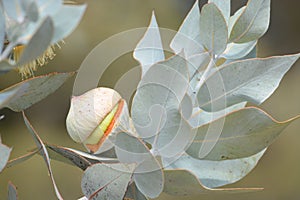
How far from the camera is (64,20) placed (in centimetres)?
27

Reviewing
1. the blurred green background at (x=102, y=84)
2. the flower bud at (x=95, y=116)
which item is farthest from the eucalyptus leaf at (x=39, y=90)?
the blurred green background at (x=102, y=84)

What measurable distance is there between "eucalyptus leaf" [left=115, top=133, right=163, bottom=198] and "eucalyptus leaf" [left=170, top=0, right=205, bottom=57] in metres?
0.09

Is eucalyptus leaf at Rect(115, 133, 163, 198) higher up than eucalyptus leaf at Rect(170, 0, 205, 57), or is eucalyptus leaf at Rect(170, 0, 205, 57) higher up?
eucalyptus leaf at Rect(170, 0, 205, 57)

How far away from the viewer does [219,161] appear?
429 mm

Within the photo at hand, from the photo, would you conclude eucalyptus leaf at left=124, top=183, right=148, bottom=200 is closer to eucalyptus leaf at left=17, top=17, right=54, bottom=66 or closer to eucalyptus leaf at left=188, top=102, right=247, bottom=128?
eucalyptus leaf at left=188, top=102, right=247, bottom=128

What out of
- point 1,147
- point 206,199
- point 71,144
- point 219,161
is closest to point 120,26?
point 71,144

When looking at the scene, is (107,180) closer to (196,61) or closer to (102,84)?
(196,61)

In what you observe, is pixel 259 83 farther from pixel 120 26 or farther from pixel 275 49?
pixel 275 49

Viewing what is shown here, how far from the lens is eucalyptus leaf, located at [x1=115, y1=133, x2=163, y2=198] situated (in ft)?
1.20

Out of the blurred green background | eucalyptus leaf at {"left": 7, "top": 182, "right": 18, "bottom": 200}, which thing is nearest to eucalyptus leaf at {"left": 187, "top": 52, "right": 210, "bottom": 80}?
eucalyptus leaf at {"left": 7, "top": 182, "right": 18, "bottom": 200}

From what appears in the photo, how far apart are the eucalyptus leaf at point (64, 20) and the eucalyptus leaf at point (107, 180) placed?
0.13 m

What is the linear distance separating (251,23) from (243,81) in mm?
48

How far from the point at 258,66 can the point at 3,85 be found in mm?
1446

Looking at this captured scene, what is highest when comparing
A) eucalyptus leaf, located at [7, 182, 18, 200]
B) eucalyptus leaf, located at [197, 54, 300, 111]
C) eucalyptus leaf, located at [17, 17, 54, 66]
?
eucalyptus leaf, located at [17, 17, 54, 66]
